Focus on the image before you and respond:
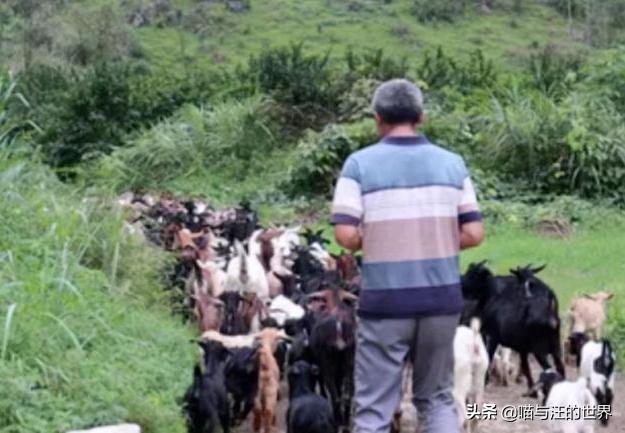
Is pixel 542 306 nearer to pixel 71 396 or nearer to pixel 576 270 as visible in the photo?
pixel 71 396

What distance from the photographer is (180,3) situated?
51812 millimetres

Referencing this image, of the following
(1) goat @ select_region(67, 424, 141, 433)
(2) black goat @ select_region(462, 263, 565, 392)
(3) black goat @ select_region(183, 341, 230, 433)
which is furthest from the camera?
(2) black goat @ select_region(462, 263, 565, 392)

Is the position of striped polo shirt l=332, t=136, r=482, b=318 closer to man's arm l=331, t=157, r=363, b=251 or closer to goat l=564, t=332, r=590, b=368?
man's arm l=331, t=157, r=363, b=251

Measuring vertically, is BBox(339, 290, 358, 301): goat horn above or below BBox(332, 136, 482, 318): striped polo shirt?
below

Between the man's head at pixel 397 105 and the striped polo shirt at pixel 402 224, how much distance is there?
11cm

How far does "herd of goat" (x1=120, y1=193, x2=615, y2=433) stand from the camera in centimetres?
657

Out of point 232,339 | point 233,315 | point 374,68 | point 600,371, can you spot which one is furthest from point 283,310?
point 374,68

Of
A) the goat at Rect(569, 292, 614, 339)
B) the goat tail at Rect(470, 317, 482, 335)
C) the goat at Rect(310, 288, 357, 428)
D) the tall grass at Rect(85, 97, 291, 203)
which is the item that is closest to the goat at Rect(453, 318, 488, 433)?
the goat tail at Rect(470, 317, 482, 335)

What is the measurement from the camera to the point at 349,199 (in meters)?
4.89

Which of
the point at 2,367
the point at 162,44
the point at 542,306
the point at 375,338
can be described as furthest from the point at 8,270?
the point at 162,44

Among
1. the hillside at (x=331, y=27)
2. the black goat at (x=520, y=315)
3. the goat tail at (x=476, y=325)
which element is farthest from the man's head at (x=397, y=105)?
the hillside at (x=331, y=27)

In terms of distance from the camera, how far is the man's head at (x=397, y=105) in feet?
16.4

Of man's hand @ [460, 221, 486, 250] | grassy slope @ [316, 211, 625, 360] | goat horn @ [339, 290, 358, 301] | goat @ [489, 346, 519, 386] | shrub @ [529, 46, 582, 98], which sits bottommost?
grassy slope @ [316, 211, 625, 360]

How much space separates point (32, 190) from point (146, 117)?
14.5m
